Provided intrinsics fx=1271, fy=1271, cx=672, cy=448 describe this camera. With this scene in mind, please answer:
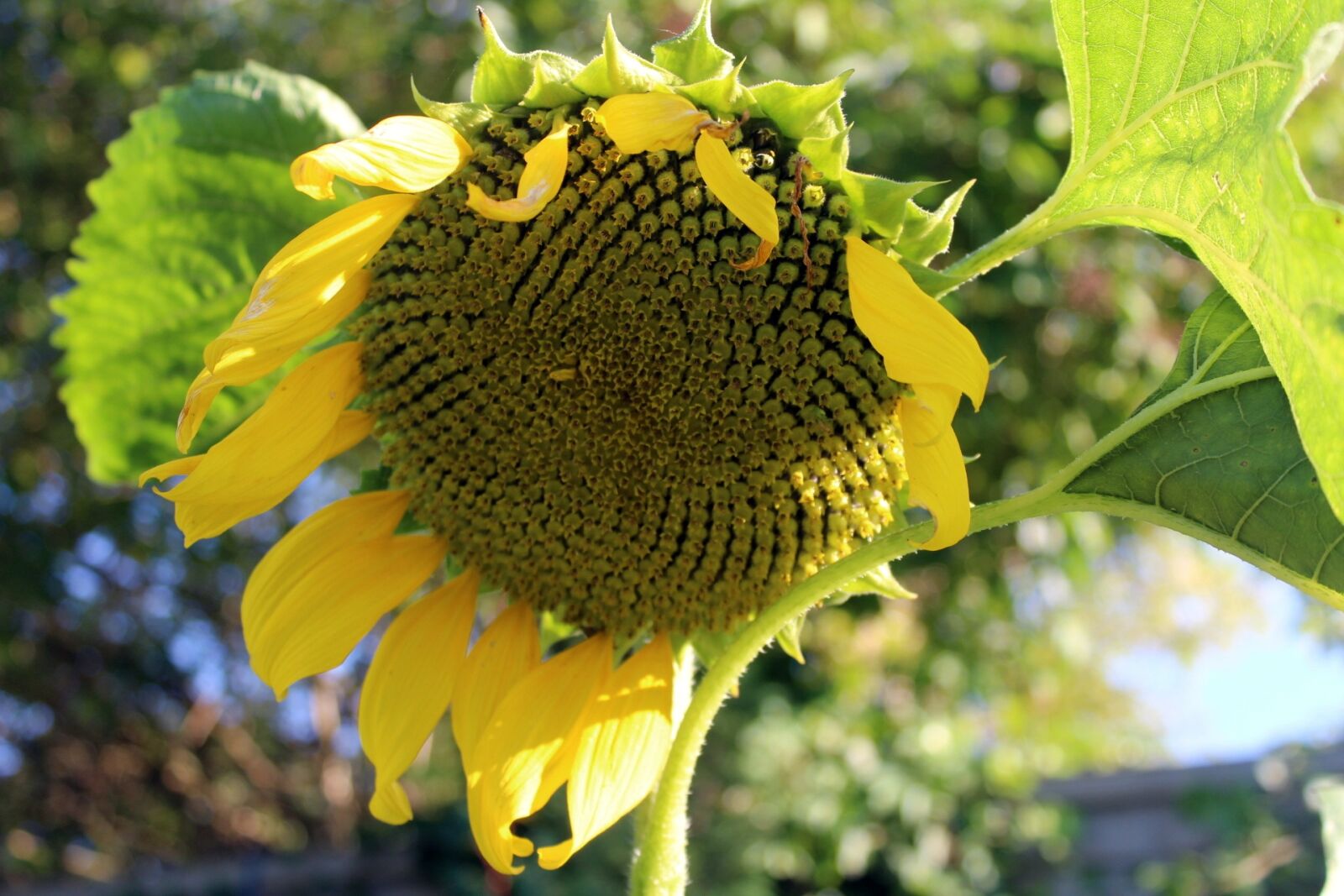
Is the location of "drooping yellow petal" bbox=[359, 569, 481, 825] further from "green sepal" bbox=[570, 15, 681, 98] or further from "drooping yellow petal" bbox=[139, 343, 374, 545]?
"green sepal" bbox=[570, 15, 681, 98]

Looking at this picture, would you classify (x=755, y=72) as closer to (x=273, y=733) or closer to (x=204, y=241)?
(x=204, y=241)

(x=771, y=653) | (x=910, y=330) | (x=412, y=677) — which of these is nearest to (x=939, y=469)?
(x=910, y=330)

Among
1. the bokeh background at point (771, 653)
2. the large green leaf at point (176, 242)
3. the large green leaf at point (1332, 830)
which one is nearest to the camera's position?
the large green leaf at point (1332, 830)

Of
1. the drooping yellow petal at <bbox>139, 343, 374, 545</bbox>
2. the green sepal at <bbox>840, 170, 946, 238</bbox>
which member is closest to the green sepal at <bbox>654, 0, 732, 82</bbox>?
the green sepal at <bbox>840, 170, 946, 238</bbox>

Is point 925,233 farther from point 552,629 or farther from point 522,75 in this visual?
point 552,629

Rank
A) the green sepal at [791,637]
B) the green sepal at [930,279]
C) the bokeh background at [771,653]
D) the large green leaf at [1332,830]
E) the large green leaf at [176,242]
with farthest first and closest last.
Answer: the bokeh background at [771,653] < the large green leaf at [176,242] < the green sepal at [791,637] < the green sepal at [930,279] < the large green leaf at [1332,830]

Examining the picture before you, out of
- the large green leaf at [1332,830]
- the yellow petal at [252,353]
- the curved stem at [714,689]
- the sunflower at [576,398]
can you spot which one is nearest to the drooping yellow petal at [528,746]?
the sunflower at [576,398]

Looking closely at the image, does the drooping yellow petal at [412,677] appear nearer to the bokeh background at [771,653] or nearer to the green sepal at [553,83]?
the green sepal at [553,83]

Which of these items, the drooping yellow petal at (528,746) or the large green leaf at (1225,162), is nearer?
the large green leaf at (1225,162)
